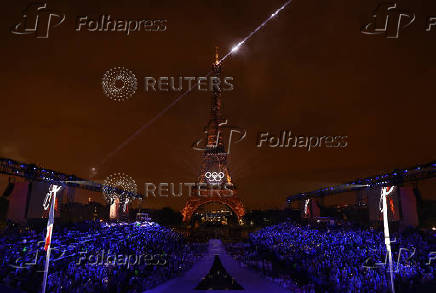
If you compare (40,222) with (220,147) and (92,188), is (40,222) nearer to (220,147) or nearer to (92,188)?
(92,188)

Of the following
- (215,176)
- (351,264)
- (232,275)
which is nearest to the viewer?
(351,264)

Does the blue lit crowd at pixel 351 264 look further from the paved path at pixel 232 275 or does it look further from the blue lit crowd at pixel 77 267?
the blue lit crowd at pixel 77 267

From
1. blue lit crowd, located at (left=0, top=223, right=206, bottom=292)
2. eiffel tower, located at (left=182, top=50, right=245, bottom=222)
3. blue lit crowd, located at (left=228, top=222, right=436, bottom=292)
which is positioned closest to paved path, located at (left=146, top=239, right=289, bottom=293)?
blue lit crowd, located at (left=0, top=223, right=206, bottom=292)

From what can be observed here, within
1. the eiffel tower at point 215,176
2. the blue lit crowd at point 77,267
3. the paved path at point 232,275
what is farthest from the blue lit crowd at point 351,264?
the eiffel tower at point 215,176

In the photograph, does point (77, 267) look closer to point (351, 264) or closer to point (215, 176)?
point (351, 264)

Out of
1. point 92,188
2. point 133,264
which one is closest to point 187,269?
point 133,264

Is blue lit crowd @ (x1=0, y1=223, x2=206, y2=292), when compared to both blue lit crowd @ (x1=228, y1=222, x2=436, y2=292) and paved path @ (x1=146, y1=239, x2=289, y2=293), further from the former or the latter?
blue lit crowd @ (x1=228, y1=222, x2=436, y2=292)

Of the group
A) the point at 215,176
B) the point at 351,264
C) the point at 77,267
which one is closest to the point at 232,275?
the point at 351,264

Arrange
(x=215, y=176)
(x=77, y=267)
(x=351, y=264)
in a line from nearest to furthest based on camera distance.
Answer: (x=77, y=267) → (x=351, y=264) → (x=215, y=176)
